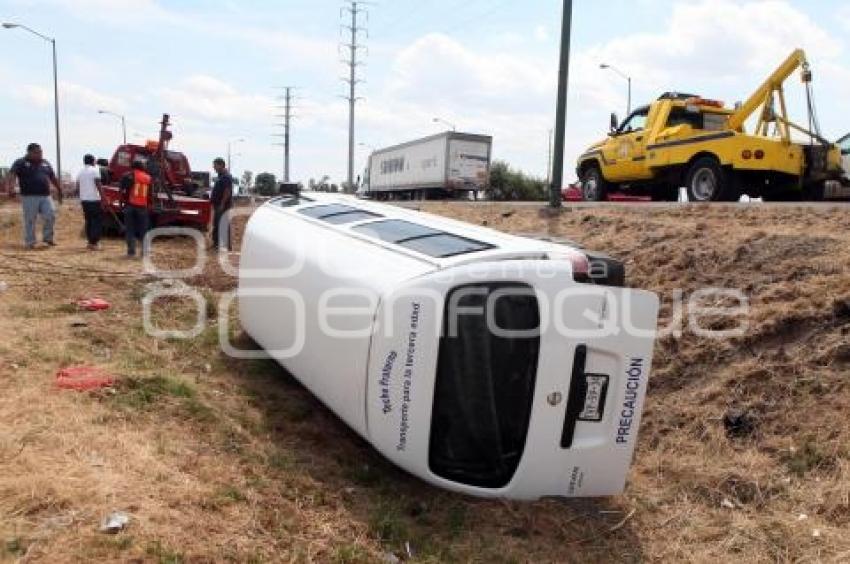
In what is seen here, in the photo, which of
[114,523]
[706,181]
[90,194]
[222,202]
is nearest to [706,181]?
[706,181]

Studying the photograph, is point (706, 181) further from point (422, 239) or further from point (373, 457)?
point (373, 457)

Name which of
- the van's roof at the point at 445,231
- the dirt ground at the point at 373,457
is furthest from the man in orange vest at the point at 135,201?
the van's roof at the point at 445,231

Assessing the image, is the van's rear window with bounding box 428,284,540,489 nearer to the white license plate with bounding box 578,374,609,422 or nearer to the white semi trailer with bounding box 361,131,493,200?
the white license plate with bounding box 578,374,609,422

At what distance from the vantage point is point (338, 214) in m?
6.58

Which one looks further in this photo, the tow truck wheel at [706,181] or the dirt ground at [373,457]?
the tow truck wheel at [706,181]

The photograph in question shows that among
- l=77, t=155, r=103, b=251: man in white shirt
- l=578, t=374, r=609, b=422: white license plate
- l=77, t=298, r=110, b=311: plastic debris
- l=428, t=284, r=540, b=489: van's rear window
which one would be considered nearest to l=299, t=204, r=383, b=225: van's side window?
l=428, t=284, r=540, b=489: van's rear window

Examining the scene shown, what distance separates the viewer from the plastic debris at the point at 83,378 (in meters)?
5.38

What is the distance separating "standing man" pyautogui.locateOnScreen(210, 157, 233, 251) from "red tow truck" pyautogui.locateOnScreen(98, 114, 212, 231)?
1.51 metres

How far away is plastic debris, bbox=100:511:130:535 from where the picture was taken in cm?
354

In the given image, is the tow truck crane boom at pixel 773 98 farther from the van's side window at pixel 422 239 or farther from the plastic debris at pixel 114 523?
the plastic debris at pixel 114 523

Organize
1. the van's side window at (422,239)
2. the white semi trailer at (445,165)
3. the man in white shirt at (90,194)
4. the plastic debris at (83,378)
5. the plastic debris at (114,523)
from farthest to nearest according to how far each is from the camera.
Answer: the white semi trailer at (445,165)
the man in white shirt at (90,194)
the plastic debris at (83,378)
the van's side window at (422,239)
the plastic debris at (114,523)

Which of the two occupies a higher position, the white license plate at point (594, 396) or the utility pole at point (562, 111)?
the utility pole at point (562, 111)

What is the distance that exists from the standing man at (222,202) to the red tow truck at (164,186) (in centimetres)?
151

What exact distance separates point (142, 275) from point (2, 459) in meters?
6.27
